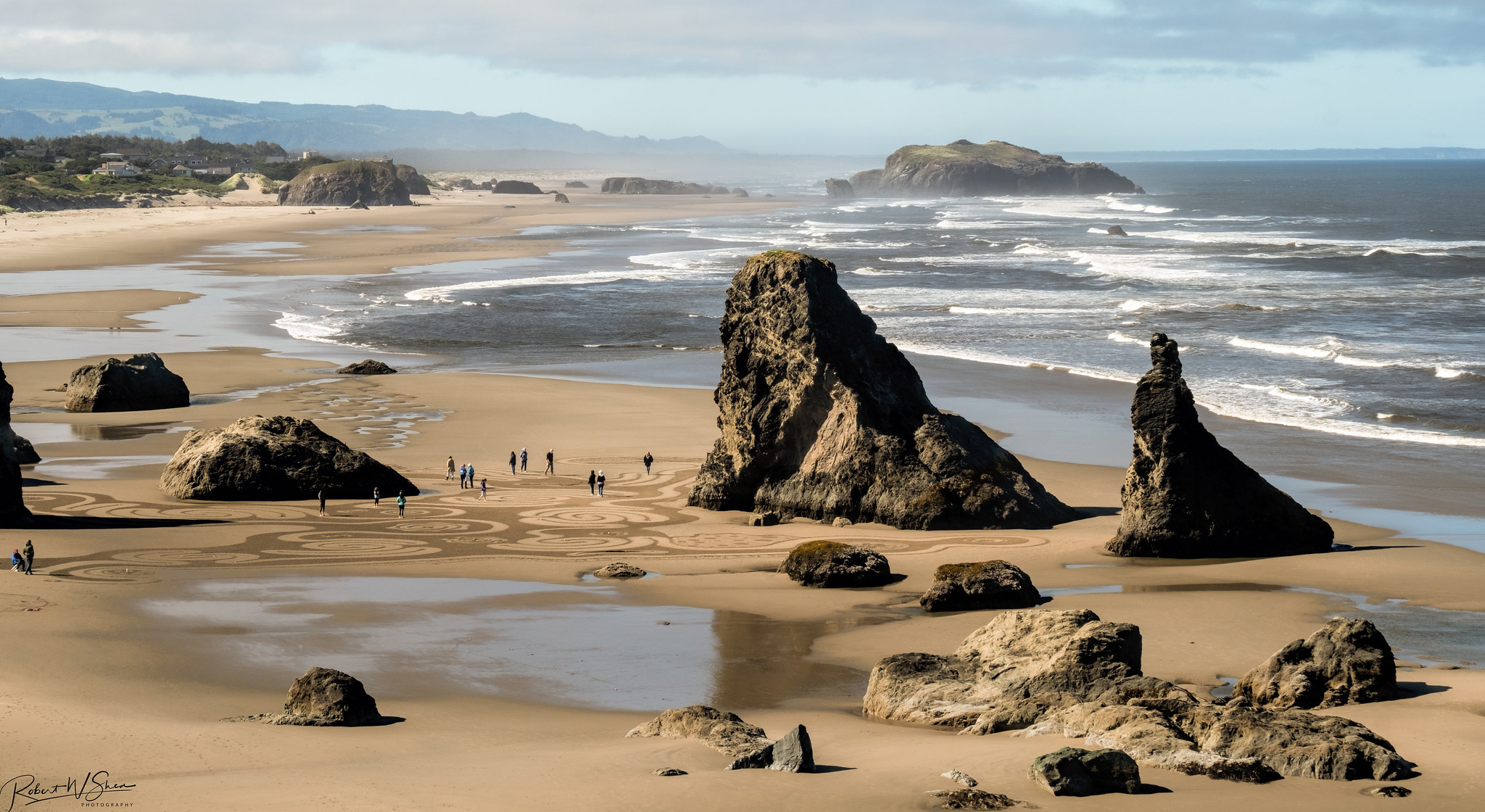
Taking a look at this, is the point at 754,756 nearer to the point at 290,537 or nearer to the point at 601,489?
the point at 290,537

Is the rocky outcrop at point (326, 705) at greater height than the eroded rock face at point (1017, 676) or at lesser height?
lesser

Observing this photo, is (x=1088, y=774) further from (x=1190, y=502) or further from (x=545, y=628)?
(x=1190, y=502)

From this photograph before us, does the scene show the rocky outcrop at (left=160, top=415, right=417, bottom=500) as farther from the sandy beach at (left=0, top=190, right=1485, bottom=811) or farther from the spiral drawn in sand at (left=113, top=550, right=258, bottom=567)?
the spiral drawn in sand at (left=113, top=550, right=258, bottom=567)

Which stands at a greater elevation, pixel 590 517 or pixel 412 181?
pixel 412 181

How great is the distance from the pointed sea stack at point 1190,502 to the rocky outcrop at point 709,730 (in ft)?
35.4

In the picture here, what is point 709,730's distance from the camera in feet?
40.1

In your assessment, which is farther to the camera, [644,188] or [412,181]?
[644,188]

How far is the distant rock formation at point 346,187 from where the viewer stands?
143 m

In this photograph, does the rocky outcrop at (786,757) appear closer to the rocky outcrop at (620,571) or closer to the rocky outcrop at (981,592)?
the rocky outcrop at (981,592)

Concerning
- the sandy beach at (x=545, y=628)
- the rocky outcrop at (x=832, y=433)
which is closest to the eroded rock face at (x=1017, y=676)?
the sandy beach at (x=545, y=628)

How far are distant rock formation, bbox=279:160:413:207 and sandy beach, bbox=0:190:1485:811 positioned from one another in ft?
375

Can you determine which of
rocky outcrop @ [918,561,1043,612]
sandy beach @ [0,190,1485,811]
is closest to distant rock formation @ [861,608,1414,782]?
sandy beach @ [0,190,1485,811]

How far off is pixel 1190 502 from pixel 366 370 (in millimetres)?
27311

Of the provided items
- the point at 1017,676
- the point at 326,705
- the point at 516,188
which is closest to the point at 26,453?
the point at 326,705
